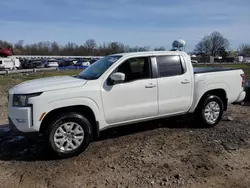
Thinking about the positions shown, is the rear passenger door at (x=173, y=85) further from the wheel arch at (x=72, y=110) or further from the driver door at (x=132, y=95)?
the wheel arch at (x=72, y=110)

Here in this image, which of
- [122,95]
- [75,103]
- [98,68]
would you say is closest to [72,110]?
[75,103]

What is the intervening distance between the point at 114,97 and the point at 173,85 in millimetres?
1410

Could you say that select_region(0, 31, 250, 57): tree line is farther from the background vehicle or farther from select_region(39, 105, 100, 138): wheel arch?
select_region(39, 105, 100, 138): wheel arch

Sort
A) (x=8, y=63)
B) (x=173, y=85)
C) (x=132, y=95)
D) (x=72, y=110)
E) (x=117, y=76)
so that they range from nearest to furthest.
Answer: (x=72, y=110)
(x=117, y=76)
(x=132, y=95)
(x=173, y=85)
(x=8, y=63)

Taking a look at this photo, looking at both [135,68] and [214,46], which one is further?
[214,46]

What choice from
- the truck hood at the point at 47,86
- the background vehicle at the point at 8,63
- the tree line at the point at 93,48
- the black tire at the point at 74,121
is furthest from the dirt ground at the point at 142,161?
the tree line at the point at 93,48

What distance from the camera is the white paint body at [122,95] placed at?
4648mm

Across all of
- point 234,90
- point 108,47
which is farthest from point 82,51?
point 234,90

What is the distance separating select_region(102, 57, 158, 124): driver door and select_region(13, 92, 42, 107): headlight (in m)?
1.29

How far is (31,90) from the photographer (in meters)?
4.64

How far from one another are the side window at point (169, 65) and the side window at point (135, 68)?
30cm

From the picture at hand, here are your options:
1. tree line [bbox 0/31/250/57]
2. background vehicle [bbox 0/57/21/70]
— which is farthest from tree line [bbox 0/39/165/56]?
background vehicle [bbox 0/57/21/70]

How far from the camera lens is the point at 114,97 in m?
5.21

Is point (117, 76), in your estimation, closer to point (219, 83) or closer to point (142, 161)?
point (142, 161)
